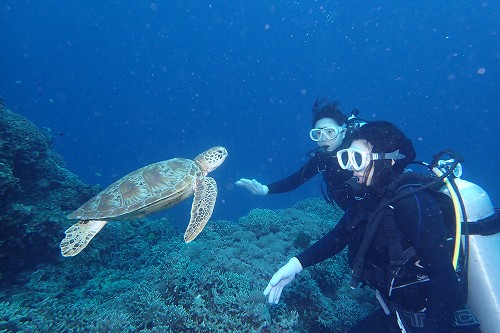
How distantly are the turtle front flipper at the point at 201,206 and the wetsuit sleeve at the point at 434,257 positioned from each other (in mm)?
2781

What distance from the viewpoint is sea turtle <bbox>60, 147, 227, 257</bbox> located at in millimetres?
4027

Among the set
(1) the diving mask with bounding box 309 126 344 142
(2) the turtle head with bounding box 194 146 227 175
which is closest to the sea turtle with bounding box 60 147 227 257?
(2) the turtle head with bounding box 194 146 227 175

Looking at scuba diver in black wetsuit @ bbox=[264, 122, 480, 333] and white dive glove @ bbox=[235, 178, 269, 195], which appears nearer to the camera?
scuba diver in black wetsuit @ bbox=[264, 122, 480, 333]

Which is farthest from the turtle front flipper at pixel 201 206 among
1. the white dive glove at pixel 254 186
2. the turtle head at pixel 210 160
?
the white dive glove at pixel 254 186

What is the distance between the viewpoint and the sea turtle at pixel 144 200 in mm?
4027

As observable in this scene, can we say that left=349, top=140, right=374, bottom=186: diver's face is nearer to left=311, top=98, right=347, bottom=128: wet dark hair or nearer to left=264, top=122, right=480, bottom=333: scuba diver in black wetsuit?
left=264, top=122, right=480, bottom=333: scuba diver in black wetsuit

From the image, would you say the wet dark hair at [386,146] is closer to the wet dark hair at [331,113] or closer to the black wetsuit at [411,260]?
the black wetsuit at [411,260]

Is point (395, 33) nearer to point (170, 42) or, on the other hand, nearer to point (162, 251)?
point (170, 42)

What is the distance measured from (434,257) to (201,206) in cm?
321

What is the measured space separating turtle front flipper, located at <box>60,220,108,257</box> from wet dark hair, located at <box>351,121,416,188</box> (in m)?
4.43

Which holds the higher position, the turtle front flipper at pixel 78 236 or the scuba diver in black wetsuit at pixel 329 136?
the scuba diver in black wetsuit at pixel 329 136

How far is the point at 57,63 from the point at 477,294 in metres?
138

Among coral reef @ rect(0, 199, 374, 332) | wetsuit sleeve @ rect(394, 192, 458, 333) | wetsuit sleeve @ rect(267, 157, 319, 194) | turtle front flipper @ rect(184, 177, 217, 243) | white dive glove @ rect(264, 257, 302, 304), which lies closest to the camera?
wetsuit sleeve @ rect(394, 192, 458, 333)

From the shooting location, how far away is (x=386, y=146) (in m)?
2.66
